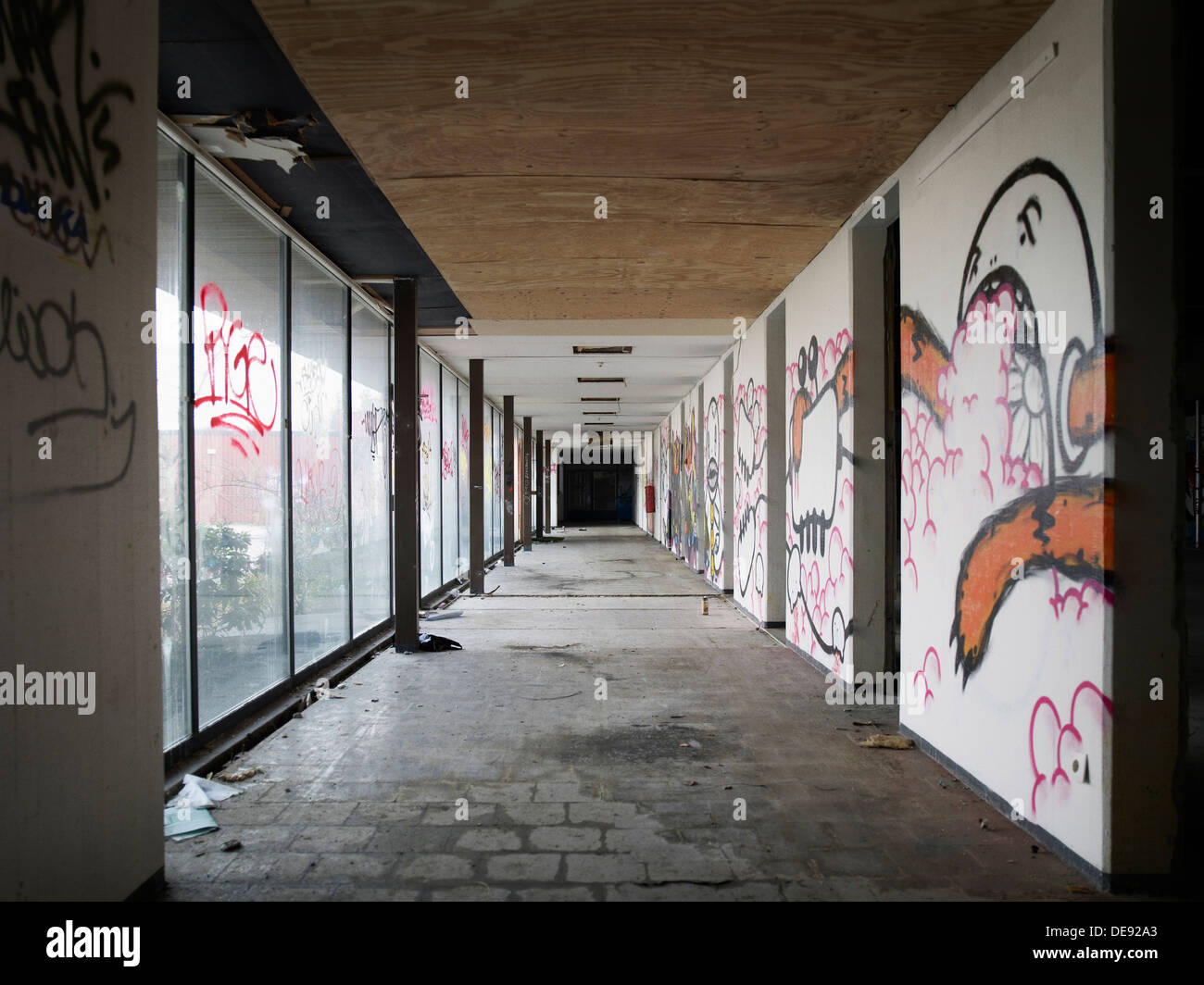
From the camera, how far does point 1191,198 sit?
6578 millimetres

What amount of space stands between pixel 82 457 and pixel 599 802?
8.09 ft

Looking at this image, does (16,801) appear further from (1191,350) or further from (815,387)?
(1191,350)

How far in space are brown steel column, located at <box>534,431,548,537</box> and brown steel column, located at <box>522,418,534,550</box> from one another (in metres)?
3.39

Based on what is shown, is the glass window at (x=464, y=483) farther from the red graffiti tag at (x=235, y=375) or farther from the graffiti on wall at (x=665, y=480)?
the red graffiti tag at (x=235, y=375)

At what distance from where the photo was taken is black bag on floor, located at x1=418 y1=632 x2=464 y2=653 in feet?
22.7

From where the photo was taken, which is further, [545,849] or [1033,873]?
[545,849]

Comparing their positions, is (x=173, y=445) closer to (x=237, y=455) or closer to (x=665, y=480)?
(x=237, y=455)

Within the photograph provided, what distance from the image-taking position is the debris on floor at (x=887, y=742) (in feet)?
13.7

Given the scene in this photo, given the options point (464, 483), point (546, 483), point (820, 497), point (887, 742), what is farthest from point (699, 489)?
point (546, 483)

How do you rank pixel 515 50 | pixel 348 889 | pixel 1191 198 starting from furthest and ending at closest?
1. pixel 1191 198
2. pixel 515 50
3. pixel 348 889

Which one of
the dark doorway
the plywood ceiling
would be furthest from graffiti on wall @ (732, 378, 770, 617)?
the dark doorway

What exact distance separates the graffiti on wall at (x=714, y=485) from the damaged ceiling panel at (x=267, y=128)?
5.96m

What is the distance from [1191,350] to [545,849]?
16.0m
